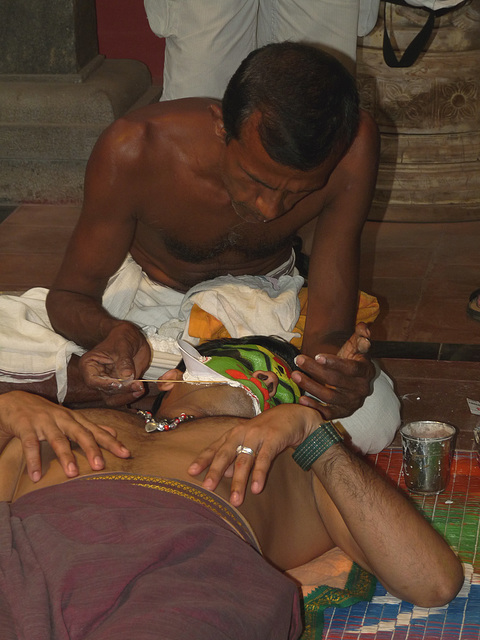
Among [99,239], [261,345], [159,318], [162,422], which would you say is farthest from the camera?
[159,318]

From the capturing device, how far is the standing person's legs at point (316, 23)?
335 cm

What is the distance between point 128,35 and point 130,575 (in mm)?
5202

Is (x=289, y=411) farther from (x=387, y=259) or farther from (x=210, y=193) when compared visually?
(x=387, y=259)

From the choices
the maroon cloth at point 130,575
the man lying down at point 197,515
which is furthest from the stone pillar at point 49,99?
the maroon cloth at point 130,575

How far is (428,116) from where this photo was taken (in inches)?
210

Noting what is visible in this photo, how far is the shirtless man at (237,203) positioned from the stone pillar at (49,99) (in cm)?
276

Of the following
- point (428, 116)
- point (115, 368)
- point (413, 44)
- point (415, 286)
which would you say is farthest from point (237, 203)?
point (428, 116)

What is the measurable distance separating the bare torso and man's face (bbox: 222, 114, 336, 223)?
22.3 inches

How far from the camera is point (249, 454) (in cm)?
198

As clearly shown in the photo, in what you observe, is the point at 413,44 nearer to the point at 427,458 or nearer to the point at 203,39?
the point at 203,39

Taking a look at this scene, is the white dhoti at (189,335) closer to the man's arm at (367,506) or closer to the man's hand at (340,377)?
the man's hand at (340,377)

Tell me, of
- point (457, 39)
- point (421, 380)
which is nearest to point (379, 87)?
point (457, 39)

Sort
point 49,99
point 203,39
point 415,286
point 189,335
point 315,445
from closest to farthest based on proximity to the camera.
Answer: point 315,445 → point 189,335 → point 203,39 → point 415,286 → point 49,99

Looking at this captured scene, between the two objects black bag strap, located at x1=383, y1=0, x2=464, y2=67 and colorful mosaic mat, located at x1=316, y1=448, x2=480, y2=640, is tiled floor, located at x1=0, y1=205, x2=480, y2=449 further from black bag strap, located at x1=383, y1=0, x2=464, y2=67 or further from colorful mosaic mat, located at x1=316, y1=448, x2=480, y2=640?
black bag strap, located at x1=383, y1=0, x2=464, y2=67
